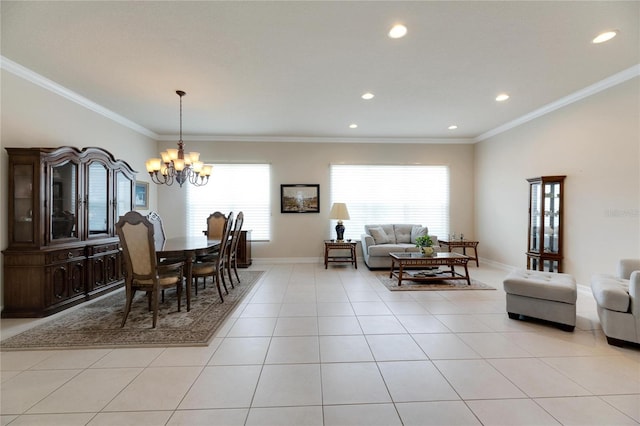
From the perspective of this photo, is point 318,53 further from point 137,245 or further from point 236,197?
point 236,197

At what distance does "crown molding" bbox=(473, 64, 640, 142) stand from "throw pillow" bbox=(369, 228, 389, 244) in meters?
3.18

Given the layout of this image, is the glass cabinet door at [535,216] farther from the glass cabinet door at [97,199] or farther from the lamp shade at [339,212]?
the glass cabinet door at [97,199]

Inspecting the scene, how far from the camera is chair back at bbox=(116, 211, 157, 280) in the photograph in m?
2.91

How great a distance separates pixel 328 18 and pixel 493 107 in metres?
3.56

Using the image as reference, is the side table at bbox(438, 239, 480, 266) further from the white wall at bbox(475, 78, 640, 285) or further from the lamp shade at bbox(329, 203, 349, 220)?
the lamp shade at bbox(329, 203, 349, 220)

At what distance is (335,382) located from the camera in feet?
6.59

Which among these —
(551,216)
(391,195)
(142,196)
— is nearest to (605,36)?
(551,216)

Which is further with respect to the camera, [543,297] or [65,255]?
[65,255]

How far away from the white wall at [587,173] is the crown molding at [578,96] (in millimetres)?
66

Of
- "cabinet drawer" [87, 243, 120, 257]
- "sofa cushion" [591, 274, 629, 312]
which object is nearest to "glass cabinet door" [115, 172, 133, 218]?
"cabinet drawer" [87, 243, 120, 257]

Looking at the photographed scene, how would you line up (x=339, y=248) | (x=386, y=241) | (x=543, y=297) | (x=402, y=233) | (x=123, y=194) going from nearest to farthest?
1. (x=543, y=297)
2. (x=123, y=194)
3. (x=339, y=248)
4. (x=386, y=241)
5. (x=402, y=233)

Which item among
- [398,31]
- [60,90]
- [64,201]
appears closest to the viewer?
A: [398,31]

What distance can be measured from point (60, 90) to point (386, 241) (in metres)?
5.95

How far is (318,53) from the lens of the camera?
2998 mm
